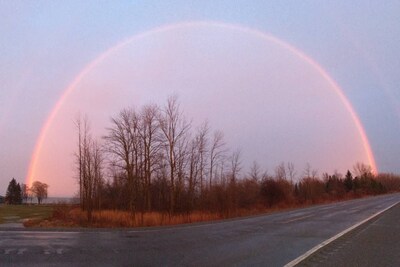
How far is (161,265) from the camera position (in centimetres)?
1149

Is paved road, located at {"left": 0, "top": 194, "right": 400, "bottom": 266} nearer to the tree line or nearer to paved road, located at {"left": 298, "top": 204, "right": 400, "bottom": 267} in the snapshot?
paved road, located at {"left": 298, "top": 204, "right": 400, "bottom": 267}

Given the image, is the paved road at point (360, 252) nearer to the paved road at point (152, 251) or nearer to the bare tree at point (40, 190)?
the paved road at point (152, 251)

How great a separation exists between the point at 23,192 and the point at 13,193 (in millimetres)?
21398

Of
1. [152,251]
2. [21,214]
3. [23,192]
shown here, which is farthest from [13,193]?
[152,251]

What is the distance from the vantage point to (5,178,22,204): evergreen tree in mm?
142375

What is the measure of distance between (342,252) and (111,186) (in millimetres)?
51276

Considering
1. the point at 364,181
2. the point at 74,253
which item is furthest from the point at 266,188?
the point at 364,181

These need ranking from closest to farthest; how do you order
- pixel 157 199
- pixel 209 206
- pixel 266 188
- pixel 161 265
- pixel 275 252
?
pixel 161 265, pixel 275 252, pixel 209 206, pixel 157 199, pixel 266 188

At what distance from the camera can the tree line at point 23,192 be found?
14350 cm

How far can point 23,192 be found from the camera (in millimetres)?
165625

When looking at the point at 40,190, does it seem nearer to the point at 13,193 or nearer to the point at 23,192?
the point at 23,192

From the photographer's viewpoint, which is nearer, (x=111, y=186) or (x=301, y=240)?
(x=301, y=240)

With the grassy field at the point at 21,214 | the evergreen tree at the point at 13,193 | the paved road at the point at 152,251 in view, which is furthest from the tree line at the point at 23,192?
the paved road at the point at 152,251

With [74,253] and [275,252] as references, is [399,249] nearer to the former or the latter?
[275,252]
